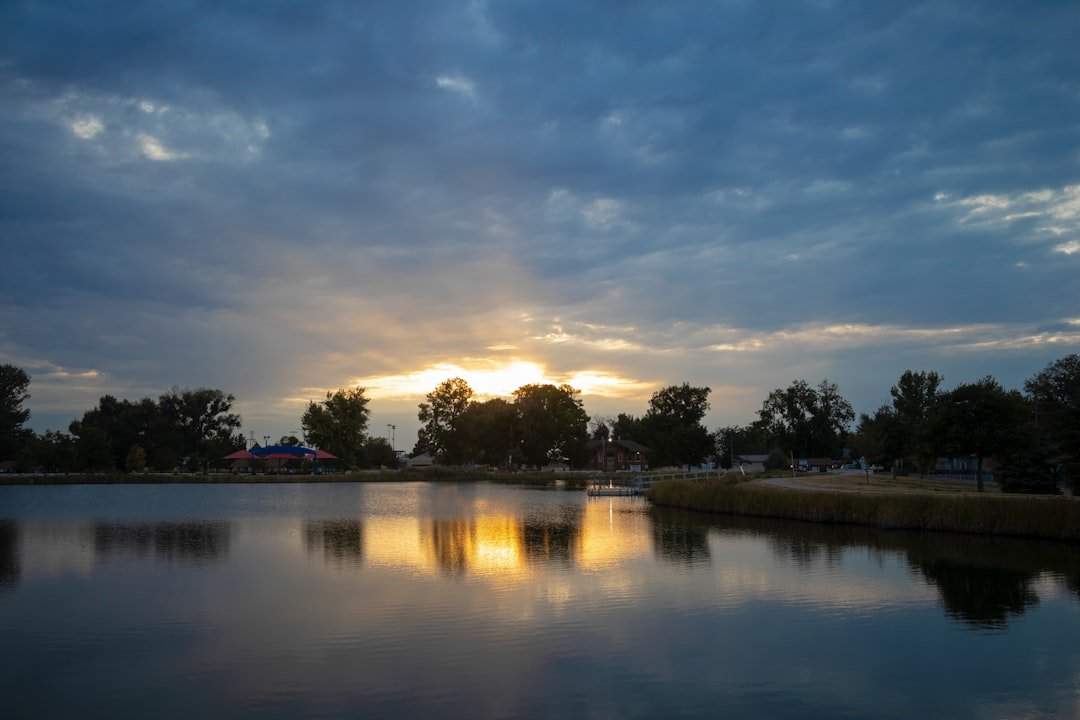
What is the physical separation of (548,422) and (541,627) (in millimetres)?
121563

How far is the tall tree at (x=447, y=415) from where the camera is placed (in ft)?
483

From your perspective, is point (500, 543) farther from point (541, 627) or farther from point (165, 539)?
point (541, 627)

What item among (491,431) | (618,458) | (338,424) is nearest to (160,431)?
(338,424)

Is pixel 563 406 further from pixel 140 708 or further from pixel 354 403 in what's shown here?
pixel 140 708

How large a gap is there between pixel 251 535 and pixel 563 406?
105 m

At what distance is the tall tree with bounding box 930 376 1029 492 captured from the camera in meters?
45.8

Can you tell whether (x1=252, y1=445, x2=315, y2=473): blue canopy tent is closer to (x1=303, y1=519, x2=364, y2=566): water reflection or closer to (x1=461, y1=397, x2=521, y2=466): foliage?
(x1=461, y1=397, x2=521, y2=466): foliage

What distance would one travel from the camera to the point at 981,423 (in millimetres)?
46250

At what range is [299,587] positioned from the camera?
84.2 ft

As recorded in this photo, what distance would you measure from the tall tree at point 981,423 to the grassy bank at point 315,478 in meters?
61.9

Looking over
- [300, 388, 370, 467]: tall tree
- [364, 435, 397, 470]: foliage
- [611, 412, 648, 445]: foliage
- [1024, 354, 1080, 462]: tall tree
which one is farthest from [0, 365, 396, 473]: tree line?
[1024, 354, 1080, 462]: tall tree

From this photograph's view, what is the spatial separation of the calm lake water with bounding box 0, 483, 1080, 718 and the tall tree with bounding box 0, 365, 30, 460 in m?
108

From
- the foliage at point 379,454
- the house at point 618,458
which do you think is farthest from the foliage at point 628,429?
the foliage at point 379,454

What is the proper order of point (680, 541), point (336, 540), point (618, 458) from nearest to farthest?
point (680, 541) → point (336, 540) → point (618, 458)
